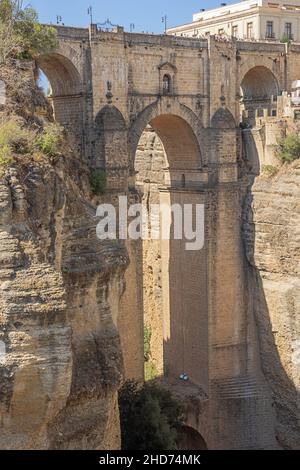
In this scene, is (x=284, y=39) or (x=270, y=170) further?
(x=284, y=39)

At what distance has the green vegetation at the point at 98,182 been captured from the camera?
20078 mm

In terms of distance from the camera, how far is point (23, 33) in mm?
18203

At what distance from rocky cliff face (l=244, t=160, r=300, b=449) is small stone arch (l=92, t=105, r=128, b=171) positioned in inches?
223

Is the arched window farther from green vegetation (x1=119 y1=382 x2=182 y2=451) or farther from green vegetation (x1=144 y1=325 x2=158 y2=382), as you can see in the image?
green vegetation (x1=144 y1=325 x2=158 y2=382)

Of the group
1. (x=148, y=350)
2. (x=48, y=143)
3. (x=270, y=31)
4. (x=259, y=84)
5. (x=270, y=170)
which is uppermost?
(x=270, y=31)

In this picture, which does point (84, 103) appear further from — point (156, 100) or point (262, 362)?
point (262, 362)

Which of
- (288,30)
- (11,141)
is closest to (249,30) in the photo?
(288,30)

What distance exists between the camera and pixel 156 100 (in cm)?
2227

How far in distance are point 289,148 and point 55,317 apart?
1467 centimetres

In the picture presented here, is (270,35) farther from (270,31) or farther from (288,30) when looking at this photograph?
(288,30)

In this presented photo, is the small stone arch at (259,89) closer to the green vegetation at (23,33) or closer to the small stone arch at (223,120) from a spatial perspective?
the small stone arch at (223,120)

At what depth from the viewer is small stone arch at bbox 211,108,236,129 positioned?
24.0 metres

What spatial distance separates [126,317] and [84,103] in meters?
6.40

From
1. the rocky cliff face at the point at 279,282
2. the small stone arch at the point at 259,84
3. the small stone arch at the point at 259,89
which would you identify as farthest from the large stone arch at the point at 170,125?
the small stone arch at the point at 259,84
